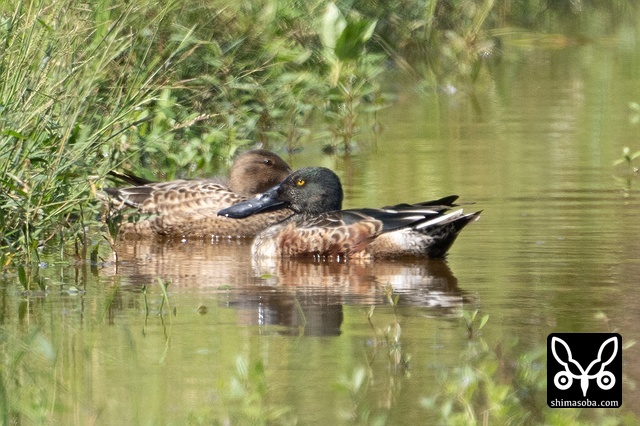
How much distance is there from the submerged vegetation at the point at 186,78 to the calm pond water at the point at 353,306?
1.64ft

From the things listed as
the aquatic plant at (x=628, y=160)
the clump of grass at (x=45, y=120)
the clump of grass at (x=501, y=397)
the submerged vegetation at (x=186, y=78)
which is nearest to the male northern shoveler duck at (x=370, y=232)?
the submerged vegetation at (x=186, y=78)

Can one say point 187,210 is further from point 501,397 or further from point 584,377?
point 501,397

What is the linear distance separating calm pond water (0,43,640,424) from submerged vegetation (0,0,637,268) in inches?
19.7

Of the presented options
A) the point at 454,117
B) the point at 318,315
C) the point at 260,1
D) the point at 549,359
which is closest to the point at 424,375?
the point at 549,359

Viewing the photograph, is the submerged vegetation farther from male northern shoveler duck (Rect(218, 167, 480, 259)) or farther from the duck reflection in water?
male northern shoveler duck (Rect(218, 167, 480, 259))

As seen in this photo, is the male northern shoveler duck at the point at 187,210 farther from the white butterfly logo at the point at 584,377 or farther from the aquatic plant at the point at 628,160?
the white butterfly logo at the point at 584,377

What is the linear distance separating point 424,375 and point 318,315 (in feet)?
4.72

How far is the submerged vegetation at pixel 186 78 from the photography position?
811cm

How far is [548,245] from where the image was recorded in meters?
9.35

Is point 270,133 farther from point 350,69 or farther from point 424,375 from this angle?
point 424,375

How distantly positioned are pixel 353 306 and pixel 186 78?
4877mm

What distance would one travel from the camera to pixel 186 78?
39.9ft

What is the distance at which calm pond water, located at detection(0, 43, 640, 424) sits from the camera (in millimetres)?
5773

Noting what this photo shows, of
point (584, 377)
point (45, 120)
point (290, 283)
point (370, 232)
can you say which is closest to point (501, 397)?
point (584, 377)
